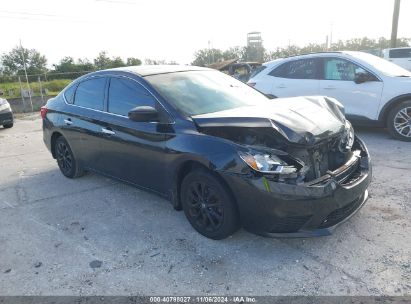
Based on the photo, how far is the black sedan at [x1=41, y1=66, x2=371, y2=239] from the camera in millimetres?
3209

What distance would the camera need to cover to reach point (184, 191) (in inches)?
151

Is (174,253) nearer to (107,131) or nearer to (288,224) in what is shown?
(288,224)

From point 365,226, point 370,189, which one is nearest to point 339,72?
point 370,189

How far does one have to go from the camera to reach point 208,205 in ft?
11.9

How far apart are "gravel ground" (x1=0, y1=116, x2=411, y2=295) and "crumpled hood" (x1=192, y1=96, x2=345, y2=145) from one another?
3.33ft

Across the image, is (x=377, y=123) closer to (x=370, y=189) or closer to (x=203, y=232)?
(x=370, y=189)

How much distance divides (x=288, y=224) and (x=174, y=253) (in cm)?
109

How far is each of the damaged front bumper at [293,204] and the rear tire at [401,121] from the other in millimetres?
4239

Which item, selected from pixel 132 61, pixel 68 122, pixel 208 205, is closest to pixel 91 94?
pixel 68 122

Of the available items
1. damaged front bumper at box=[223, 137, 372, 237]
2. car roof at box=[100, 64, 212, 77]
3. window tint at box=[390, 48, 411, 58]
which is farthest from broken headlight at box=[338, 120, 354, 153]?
window tint at box=[390, 48, 411, 58]

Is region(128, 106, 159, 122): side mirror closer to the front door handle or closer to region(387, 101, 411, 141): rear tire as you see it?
the front door handle

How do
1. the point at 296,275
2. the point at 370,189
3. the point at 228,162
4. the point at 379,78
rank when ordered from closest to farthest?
the point at 296,275 → the point at 228,162 → the point at 370,189 → the point at 379,78

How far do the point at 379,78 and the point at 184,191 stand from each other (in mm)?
5045

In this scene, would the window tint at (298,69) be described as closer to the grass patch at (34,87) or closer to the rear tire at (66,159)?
the rear tire at (66,159)
